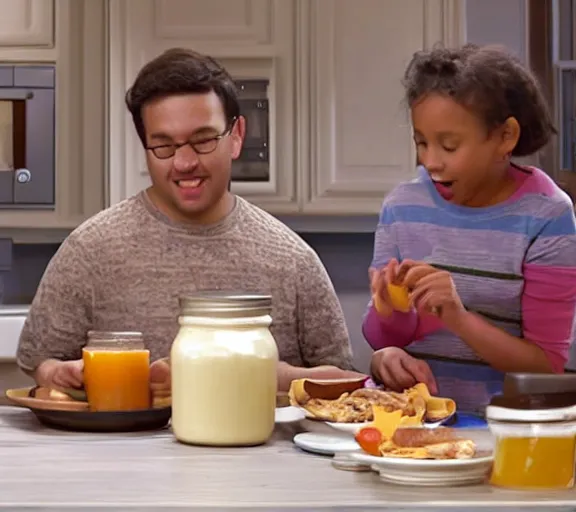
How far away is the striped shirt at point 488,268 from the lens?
1750mm

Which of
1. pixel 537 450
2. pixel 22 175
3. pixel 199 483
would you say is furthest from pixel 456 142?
pixel 22 175

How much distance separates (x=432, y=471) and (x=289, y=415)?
1.59 ft

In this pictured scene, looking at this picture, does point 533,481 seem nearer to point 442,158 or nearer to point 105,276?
point 442,158

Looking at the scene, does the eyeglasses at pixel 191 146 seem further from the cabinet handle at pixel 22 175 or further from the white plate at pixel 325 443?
the cabinet handle at pixel 22 175

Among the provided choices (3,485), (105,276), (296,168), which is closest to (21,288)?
(296,168)

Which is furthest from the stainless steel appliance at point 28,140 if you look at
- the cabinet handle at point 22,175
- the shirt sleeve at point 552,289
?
the shirt sleeve at point 552,289

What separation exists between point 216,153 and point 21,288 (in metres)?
1.87

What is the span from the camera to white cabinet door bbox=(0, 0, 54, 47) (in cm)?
335

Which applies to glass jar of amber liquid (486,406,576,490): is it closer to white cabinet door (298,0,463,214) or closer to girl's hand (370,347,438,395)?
girl's hand (370,347,438,395)

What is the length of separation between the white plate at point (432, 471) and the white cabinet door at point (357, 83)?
7.29ft

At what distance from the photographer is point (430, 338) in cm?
186

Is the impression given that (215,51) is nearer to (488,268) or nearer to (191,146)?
(191,146)

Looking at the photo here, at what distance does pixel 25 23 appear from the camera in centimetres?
336

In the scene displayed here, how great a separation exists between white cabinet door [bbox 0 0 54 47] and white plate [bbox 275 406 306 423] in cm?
202
